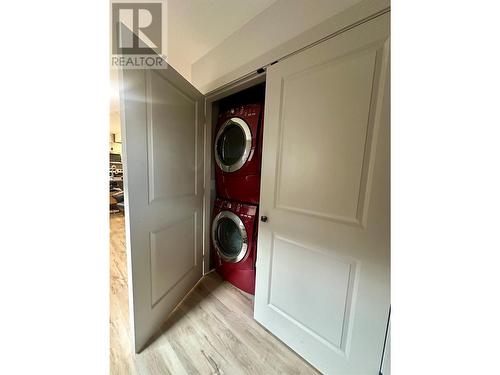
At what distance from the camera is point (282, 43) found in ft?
3.27

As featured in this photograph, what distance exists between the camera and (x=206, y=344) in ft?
3.60

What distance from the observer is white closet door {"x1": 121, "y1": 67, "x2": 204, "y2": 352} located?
35.9 inches

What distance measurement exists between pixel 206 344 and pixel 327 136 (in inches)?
57.0

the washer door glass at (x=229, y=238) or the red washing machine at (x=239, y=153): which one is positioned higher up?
the red washing machine at (x=239, y=153)

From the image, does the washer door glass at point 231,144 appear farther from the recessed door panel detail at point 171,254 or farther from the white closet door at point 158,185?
the recessed door panel detail at point 171,254

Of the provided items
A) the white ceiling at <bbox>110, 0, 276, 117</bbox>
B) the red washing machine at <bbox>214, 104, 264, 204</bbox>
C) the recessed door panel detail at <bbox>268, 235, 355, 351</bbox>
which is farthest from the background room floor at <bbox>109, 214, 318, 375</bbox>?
the white ceiling at <bbox>110, 0, 276, 117</bbox>

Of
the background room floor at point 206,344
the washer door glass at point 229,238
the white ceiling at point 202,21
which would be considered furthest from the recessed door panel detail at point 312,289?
the white ceiling at point 202,21

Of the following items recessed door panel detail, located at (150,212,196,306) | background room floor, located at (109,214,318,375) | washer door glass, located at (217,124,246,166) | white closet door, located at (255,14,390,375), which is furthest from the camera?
washer door glass, located at (217,124,246,166)

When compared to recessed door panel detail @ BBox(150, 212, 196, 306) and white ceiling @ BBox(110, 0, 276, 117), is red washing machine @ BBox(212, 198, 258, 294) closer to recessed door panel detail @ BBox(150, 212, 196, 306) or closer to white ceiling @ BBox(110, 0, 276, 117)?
recessed door panel detail @ BBox(150, 212, 196, 306)

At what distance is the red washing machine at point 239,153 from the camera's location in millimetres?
1378

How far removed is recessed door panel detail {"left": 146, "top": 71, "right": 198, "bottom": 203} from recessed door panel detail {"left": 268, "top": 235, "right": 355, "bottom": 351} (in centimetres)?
79

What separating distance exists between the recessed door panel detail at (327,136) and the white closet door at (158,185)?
731mm
